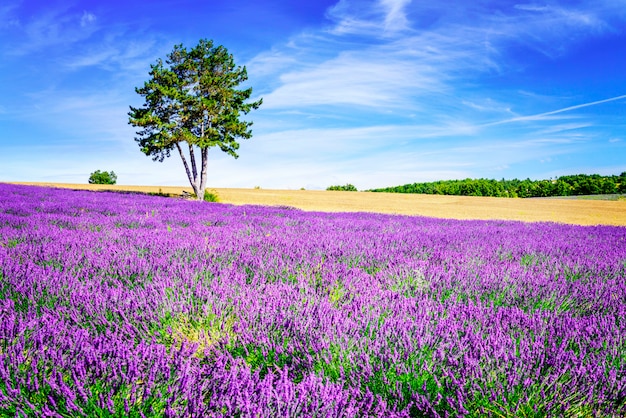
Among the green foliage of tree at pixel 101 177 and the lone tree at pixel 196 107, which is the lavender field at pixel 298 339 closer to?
the lone tree at pixel 196 107

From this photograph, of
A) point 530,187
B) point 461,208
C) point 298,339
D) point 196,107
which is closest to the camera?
point 298,339

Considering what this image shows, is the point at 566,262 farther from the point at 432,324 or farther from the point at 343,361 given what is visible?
the point at 343,361

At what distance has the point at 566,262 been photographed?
343 cm

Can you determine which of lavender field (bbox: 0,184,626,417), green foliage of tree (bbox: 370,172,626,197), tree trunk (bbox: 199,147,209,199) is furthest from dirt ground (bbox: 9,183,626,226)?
green foliage of tree (bbox: 370,172,626,197)

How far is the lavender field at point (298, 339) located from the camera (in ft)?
3.53

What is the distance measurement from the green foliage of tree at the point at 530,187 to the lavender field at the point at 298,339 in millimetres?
70818

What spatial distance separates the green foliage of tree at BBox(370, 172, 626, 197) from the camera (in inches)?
2483

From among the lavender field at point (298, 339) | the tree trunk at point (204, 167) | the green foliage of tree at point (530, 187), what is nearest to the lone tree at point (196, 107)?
the tree trunk at point (204, 167)

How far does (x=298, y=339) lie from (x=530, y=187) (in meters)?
82.5

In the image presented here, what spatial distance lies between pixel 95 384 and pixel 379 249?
114 inches

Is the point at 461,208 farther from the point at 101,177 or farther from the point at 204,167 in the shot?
the point at 101,177

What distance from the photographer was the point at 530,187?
71.2 meters

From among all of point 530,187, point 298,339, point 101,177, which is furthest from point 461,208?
point 101,177

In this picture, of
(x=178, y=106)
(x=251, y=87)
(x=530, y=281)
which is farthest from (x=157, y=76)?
(x=530, y=281)
